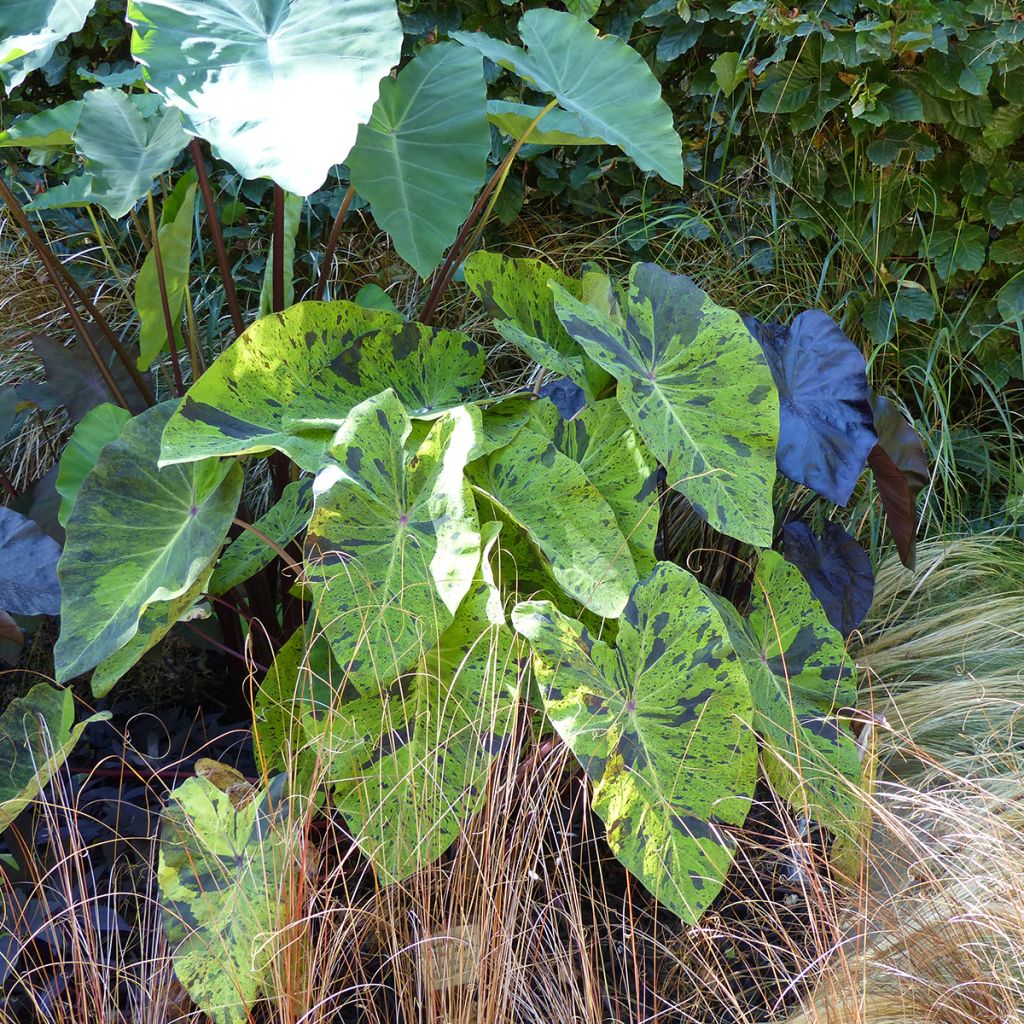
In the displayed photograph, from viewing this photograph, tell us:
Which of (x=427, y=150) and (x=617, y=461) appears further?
(x=427, y=150)

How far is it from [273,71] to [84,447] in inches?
26.2

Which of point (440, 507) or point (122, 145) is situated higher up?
point (122, 145)

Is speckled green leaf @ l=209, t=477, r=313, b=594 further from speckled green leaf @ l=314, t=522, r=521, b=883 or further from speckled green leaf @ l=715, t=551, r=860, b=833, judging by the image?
speckled green leaf @ l=715, t=551, r=860, b=833

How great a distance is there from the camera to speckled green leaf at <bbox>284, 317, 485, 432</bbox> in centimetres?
141

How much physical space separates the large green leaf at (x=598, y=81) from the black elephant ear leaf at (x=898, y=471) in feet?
1.68

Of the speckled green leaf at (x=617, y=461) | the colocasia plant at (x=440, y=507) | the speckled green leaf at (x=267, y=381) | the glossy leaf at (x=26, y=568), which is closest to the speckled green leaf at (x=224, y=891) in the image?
the colocasia plant at (x=440, y=507)

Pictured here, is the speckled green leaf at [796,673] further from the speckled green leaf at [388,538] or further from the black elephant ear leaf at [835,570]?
the speckled green leaf at [388,538]

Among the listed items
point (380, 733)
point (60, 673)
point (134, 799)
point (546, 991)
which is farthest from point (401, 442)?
point (134, 799)

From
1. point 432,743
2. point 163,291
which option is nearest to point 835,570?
point 432,743

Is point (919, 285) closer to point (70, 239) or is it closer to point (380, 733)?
point (380, 733)

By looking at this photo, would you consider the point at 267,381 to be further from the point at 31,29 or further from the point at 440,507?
the point at 31,29

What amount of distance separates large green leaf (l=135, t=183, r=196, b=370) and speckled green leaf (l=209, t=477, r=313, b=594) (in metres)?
0.46

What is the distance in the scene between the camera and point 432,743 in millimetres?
1271

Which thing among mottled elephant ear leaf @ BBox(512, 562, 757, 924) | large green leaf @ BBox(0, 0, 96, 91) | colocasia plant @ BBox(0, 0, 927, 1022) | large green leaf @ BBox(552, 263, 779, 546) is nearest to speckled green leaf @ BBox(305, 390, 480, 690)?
colocasia plant @ BBox(0, 0, 927, 1022)
